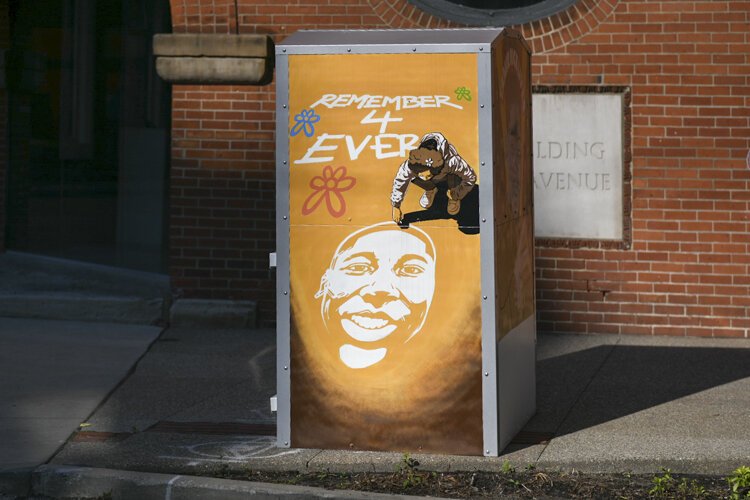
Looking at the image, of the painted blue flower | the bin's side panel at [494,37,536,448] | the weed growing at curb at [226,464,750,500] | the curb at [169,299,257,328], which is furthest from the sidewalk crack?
the curb at [169,299,257,328]

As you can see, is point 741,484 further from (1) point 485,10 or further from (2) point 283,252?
(1) point 485,10

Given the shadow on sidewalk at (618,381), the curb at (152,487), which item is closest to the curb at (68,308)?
the shadow on sidewalk at (618,381)

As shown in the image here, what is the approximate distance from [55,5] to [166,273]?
259 centimetres

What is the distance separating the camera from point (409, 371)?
6168 millimetres

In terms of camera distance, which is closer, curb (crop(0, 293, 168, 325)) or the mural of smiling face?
the mural of smiling face

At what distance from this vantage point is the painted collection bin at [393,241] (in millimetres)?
6066

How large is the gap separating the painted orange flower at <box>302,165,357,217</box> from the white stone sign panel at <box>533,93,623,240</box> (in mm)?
4190

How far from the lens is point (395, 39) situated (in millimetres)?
6172

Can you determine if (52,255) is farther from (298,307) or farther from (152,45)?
(298,307)

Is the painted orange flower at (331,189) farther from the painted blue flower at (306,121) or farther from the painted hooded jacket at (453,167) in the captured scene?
the painted hooded jacket at (453,167)

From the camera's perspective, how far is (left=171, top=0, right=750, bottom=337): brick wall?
9945 millimetres

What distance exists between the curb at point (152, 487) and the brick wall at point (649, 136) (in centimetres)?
482

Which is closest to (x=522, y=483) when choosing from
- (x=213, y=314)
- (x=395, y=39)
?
(x=395, y=39)

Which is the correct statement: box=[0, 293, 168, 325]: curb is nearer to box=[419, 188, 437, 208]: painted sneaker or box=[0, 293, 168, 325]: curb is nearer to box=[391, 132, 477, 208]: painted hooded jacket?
box=[419, 188, 437, 208]: painted sneaker
